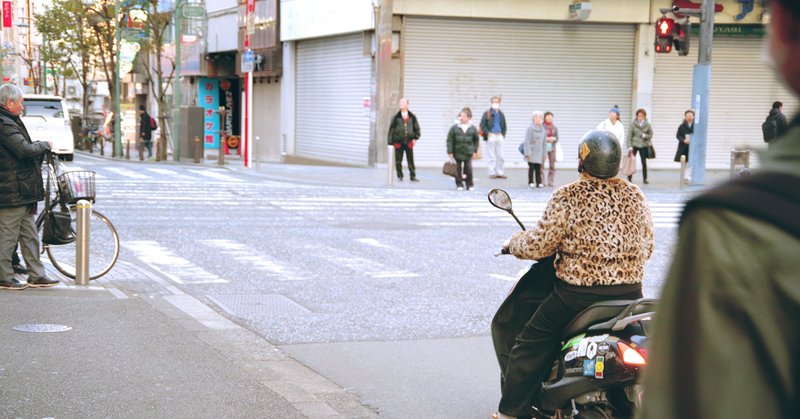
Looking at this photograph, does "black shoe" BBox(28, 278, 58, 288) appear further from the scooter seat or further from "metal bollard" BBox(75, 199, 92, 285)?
the scooter seat

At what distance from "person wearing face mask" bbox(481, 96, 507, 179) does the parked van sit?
50.8ft

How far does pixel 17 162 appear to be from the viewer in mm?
9430

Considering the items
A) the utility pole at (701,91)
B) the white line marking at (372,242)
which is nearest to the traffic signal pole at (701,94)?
the utility pole at (701,91)

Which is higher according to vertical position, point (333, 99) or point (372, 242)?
point (333, 99)

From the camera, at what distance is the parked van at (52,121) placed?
3394 centimetres

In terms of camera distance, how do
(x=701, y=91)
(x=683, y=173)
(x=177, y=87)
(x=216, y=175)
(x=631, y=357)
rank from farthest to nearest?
(x=177, y=87) < (x=216, y=175) < (x=683, y=173) < (x=701, y=91) < (x=631, y=357)

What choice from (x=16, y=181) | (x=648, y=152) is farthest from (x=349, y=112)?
(x=16, y=181)

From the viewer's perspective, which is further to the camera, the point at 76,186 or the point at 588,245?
the point at 76,186

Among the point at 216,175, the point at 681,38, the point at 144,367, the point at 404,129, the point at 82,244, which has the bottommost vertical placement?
the point at 216,175

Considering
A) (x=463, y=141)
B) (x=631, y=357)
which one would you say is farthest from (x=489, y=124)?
(x=631, y=357)

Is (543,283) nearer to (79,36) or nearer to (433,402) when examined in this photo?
(433,402)

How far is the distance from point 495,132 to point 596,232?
2171cm

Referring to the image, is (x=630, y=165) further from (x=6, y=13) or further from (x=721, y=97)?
(x=6, y=13)

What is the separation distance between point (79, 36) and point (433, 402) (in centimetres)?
4839
